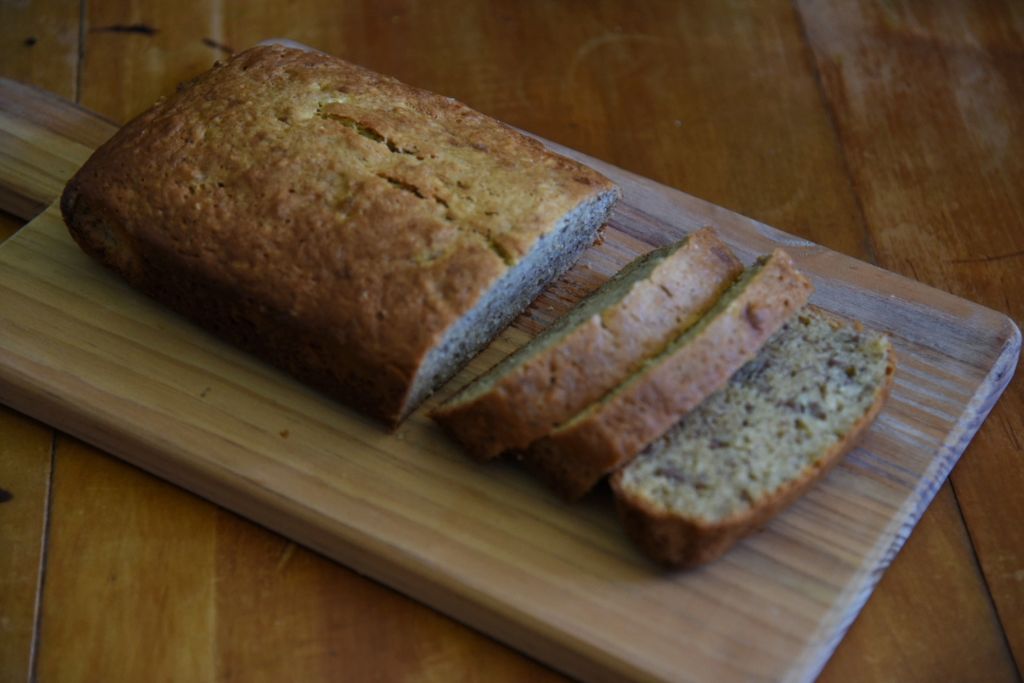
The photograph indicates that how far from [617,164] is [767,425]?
1536 mm

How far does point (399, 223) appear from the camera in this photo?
302 cm

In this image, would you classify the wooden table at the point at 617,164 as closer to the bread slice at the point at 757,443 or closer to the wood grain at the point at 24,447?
the wood grain at the point at 24,447

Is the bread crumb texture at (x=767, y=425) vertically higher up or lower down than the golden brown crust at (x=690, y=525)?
higher up

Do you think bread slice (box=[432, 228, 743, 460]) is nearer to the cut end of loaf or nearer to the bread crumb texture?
the cut end of loaf

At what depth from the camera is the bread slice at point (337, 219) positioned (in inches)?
116

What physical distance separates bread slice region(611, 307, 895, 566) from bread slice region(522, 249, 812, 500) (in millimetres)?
79

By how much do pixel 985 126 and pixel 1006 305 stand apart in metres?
0.93

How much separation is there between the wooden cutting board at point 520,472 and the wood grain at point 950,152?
0.19 metres

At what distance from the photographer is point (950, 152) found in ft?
13.5

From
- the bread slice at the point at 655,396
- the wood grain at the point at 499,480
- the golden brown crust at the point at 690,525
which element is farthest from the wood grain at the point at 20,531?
the golden brown crust at the point at 690,525

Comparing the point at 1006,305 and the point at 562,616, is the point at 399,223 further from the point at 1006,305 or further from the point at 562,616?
the point at 1006,305

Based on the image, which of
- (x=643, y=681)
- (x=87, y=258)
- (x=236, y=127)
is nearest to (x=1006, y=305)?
(x=643, y=681)

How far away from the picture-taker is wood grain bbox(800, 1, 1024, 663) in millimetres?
3229

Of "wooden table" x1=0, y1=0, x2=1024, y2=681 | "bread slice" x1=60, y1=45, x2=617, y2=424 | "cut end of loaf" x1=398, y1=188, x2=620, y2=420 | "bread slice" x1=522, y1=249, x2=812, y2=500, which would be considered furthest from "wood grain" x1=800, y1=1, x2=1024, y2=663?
"bread slice" x1=60, y1=45, x2=617, y2=424
